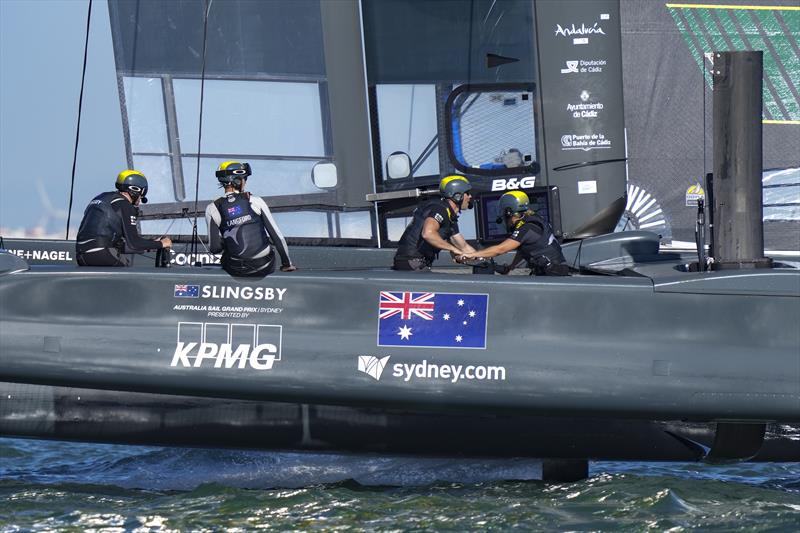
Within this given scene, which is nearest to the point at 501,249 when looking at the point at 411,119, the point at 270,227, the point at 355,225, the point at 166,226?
the point at 270,227

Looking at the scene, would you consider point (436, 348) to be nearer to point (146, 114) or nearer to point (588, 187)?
point (588, 187)

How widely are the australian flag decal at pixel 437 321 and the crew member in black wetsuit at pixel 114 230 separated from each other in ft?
4.48

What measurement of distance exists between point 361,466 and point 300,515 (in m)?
1.22

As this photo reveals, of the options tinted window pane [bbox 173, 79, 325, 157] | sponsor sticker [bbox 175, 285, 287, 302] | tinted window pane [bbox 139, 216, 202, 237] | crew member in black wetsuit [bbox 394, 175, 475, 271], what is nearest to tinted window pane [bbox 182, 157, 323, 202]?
tinted window pane [bbox 173, 79, 325, 157]

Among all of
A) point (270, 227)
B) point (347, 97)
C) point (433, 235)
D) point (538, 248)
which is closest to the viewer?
point (270, 227)

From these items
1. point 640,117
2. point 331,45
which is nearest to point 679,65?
point 640,117

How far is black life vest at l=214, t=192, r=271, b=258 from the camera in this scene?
539 cm

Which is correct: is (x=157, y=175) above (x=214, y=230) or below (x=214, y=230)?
above

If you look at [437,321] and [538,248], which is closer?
[437,321]

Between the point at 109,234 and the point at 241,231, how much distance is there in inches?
33.0

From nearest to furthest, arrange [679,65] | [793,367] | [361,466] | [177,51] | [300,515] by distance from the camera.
A: 1. [793,367]
2. [300,515]
3. [361,466]
4. [177,51]
5. [679,65]

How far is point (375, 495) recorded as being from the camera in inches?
239

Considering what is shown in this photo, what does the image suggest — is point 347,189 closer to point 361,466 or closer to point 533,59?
point 533,59

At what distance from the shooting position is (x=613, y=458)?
228 inches
